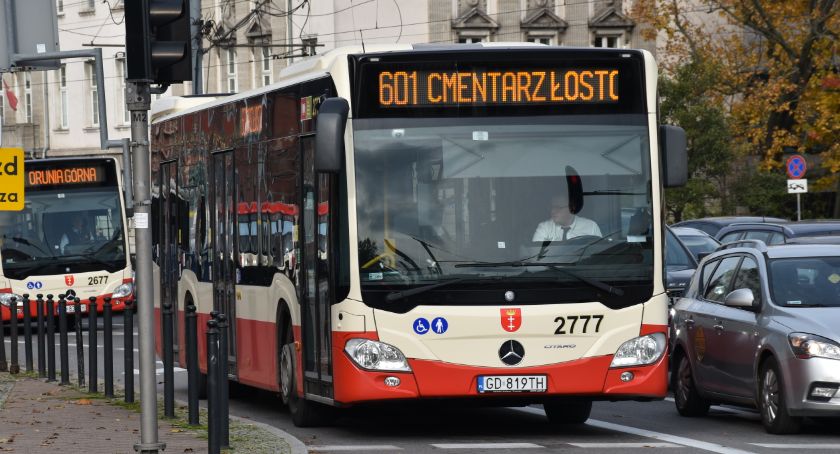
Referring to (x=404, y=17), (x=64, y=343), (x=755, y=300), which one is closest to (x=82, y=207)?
(x=64, y=343)

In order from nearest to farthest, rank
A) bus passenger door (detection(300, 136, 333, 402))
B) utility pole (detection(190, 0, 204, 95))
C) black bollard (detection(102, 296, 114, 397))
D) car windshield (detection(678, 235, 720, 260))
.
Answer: bus passenger door (detection(300, 136, 333, 402)) < black bollard (detection(102, 296, 114, 397)) < car windshield (detection(678, 235, 720, 260)) < utility pole (detection(190, 0, 204, 95))

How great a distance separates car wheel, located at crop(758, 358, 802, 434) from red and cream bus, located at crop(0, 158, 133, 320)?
21.8 meters

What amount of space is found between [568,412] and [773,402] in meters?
1.76

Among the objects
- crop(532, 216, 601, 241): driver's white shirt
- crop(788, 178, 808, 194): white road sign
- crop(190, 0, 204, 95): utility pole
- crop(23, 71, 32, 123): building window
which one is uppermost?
crop(23, 71, 32, 123): building window

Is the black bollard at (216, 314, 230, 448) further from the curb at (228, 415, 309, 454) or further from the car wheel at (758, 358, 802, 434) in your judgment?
the car wheel at (758, 358, 802, 434)

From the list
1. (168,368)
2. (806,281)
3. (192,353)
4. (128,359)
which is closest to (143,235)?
(192,353)

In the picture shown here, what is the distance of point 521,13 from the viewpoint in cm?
6994

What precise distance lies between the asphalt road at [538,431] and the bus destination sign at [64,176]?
17.5 m

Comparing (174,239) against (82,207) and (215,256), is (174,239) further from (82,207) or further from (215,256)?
(82,207)

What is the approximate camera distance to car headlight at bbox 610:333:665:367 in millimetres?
13453

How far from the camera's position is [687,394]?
16.2 m

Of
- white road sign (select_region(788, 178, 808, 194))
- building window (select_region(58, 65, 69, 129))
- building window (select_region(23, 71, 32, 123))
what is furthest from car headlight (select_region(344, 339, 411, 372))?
building window (select_region(23, 71, 32, 123))

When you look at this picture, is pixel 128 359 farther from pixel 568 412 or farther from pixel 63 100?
pixel 63 100

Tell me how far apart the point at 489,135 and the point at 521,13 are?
187 feet
